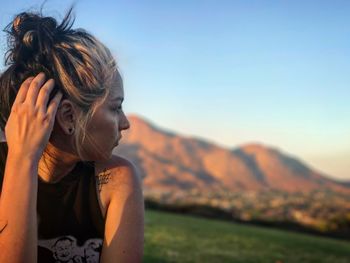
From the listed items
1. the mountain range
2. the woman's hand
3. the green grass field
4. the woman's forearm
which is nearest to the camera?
the woman's forearm

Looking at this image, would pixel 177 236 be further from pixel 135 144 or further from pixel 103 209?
pixel 135 144

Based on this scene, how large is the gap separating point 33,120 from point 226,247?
5.51m

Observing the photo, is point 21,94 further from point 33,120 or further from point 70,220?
point 70,220

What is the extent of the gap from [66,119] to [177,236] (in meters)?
5.67

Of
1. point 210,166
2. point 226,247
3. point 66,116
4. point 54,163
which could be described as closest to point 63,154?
point 54,163

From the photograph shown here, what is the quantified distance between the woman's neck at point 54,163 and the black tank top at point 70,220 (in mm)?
31

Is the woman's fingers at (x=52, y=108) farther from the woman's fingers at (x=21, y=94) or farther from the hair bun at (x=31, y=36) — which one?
the hair bun at (x=31, y=36)

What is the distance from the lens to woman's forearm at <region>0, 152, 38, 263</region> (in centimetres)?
180

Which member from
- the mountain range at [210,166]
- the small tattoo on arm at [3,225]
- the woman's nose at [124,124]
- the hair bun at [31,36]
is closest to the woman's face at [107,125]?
the woman's nose at [124,124]

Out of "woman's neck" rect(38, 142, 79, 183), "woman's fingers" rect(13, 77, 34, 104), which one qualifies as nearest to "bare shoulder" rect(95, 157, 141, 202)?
"woman's neck" rect(38, 142, 79, 183)

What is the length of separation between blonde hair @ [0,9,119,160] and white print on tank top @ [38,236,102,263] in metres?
0.44

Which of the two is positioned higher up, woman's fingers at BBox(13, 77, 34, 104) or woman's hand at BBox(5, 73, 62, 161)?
woman's fingers at BBox(13, 77, 34, 104)

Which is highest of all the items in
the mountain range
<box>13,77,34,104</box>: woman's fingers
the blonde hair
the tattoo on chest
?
the blonde hair

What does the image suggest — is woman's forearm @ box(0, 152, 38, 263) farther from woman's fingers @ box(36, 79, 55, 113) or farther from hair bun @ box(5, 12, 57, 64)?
hair bun @ box(5, 12, 57, 64)
